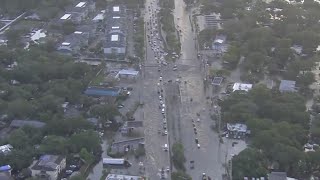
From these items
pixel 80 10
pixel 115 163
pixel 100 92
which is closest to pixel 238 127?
pixel 115 163

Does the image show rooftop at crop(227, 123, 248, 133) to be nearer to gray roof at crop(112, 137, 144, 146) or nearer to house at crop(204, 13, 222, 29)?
gray roof at crop(112, 137, 144, 146)

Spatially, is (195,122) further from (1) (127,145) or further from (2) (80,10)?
(2) (80,10)

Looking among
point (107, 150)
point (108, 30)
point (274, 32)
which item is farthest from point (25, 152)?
point (274, 32)

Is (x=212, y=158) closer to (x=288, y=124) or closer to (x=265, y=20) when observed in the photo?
(x=288, y=124)

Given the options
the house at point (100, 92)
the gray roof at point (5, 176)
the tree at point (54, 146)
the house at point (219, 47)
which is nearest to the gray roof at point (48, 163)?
the tree at point (54, 146)

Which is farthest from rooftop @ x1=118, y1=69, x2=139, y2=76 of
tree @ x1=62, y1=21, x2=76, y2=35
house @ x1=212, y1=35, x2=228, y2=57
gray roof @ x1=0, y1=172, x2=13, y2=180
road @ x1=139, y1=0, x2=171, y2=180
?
gray roof @ x1=0, y1=172, x2=13, y2=180

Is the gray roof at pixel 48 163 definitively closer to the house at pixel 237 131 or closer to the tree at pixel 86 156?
the tree at pixel 86 156
